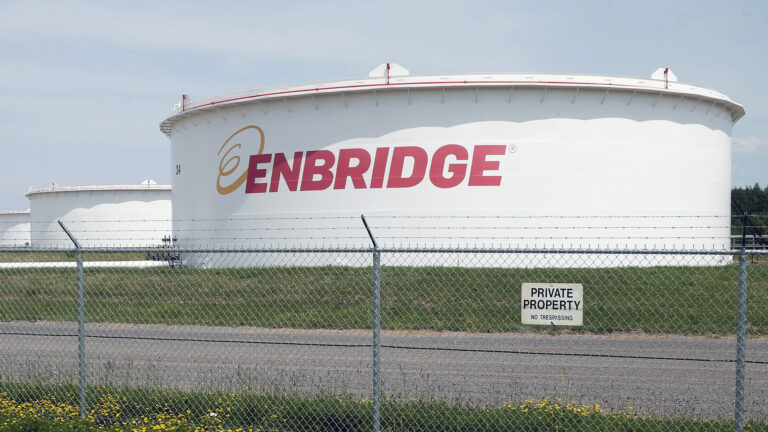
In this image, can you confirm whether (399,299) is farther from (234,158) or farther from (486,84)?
(234,158)

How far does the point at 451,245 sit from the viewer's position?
64.4 ft

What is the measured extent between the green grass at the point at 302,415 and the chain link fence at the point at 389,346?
0.02 metres

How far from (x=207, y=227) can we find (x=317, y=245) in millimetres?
5442

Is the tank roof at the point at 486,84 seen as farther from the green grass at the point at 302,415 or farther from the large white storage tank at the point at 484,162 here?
the green grass at the point at 302,415

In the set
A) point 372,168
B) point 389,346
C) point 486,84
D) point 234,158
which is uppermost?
point 486,84

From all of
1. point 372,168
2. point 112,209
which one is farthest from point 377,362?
point 112,209

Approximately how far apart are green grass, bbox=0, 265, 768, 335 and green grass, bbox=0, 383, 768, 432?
6386mm

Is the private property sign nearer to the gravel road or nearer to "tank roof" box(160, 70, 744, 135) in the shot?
the gravel road

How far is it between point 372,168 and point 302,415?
44.3 ft

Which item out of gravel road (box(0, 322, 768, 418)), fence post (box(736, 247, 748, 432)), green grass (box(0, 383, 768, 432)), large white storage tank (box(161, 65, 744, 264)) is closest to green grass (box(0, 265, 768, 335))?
gravel road (box(0, 322, 768, 418))

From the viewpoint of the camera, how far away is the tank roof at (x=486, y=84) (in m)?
19.6

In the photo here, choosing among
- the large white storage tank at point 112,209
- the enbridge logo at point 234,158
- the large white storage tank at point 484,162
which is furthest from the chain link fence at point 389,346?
the large white storage tank at point 112,209

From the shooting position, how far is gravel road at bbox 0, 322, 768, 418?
26.8ft

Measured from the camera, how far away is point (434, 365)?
33.6 ft
